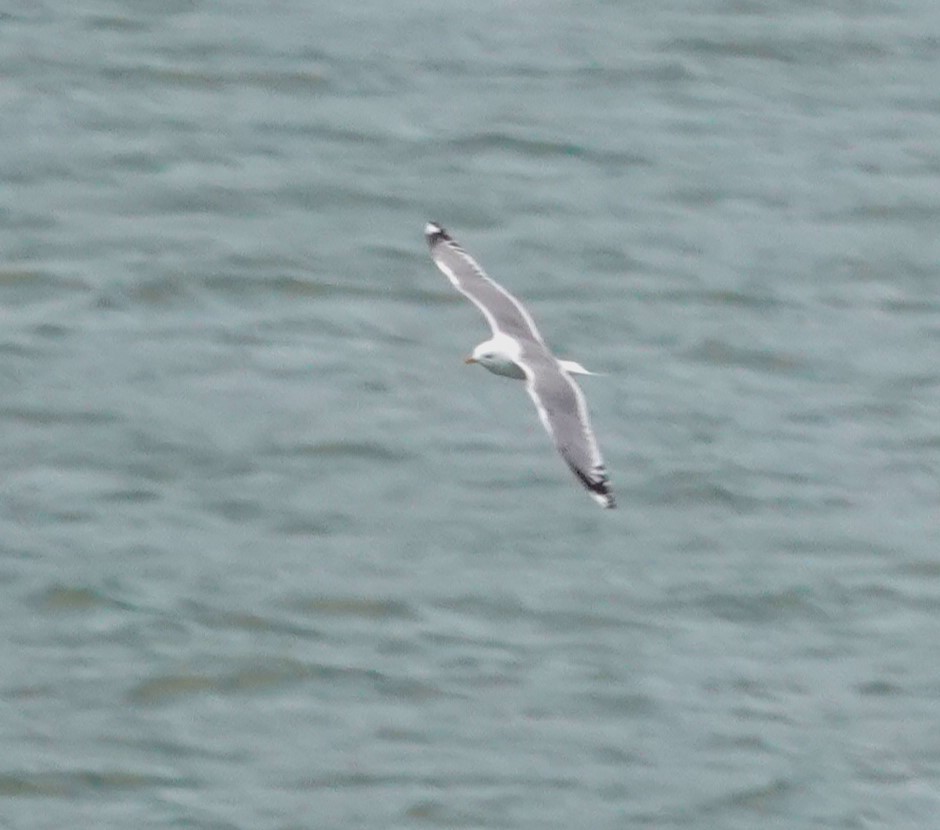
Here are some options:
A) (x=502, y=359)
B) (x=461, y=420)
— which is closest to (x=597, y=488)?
(x=502, y=359)

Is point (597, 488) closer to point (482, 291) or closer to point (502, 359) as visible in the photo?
point (502, 359)

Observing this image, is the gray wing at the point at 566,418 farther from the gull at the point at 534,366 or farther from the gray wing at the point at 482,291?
the gray wing at the point at 482,291

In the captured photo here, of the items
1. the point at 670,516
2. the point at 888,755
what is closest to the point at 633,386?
the point at 670,516

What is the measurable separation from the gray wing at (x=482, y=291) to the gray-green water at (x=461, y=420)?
65.3 inches

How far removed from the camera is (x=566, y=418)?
11680mm

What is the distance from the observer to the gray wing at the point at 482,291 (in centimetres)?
1330

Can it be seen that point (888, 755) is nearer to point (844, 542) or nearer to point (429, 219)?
point (844, 542)

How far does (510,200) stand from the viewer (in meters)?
19.0

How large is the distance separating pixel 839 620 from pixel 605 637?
1264 millimetres

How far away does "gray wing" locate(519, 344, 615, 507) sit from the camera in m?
11.1

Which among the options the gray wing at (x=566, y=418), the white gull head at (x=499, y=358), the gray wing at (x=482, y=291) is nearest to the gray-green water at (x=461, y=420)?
the gray wing at (x=482, y=291)

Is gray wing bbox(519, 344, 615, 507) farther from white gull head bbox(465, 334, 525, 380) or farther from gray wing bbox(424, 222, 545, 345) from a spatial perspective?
gray wing bbox(424, 222, 545, 345)

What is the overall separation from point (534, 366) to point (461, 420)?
12.5 feet

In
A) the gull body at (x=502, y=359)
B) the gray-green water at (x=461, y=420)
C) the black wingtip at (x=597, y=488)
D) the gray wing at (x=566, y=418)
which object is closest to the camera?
the black wingtip at (x=597, y=488)
